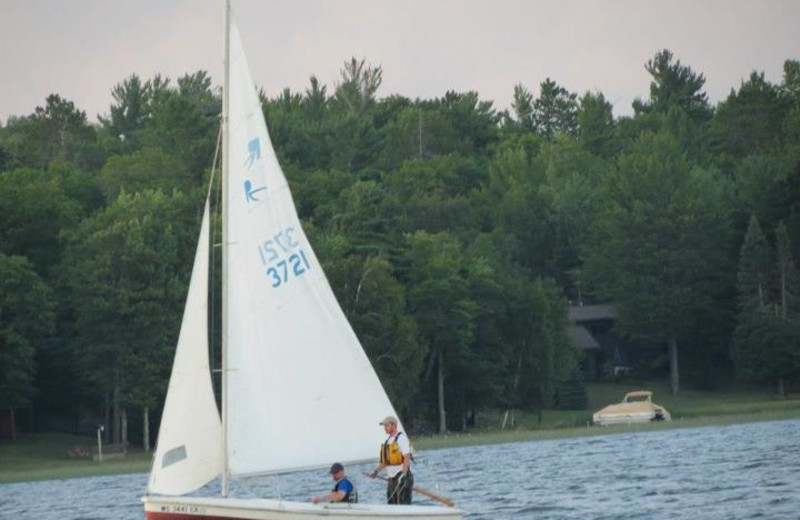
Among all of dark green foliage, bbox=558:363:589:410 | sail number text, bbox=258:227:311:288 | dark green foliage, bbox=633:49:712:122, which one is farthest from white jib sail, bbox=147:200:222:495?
dark green foliage, bbox=633:49:712:122

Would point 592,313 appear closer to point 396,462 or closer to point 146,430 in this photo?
point 146,430

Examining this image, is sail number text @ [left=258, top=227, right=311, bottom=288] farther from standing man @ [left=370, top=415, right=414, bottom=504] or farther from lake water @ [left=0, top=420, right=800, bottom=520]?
lake water @ [left=0, top=420, right=800, bottom=520]

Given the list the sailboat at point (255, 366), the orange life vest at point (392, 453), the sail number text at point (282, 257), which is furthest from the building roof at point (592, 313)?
the orange life vest at point (392, 453)

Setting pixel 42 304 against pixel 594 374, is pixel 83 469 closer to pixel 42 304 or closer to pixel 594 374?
pixel 42 304

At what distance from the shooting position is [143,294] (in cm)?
8819

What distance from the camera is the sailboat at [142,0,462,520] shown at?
31.7 meters

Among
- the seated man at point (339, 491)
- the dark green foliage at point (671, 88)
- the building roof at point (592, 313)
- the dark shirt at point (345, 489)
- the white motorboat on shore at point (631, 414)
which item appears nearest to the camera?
the seated man at point (339, 491)

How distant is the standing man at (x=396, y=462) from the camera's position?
31.7 metres

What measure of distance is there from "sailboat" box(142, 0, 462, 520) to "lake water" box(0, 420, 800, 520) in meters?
3.78

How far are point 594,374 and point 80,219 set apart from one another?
37.6 metres

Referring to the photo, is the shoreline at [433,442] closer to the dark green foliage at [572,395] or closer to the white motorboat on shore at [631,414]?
the white motorboat on shore at [631,414]

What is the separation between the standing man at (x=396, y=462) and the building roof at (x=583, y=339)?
90022 millimetres

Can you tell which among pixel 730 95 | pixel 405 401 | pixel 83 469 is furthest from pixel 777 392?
pixel 730 95

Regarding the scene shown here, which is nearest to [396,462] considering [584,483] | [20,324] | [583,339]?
[584,483]
